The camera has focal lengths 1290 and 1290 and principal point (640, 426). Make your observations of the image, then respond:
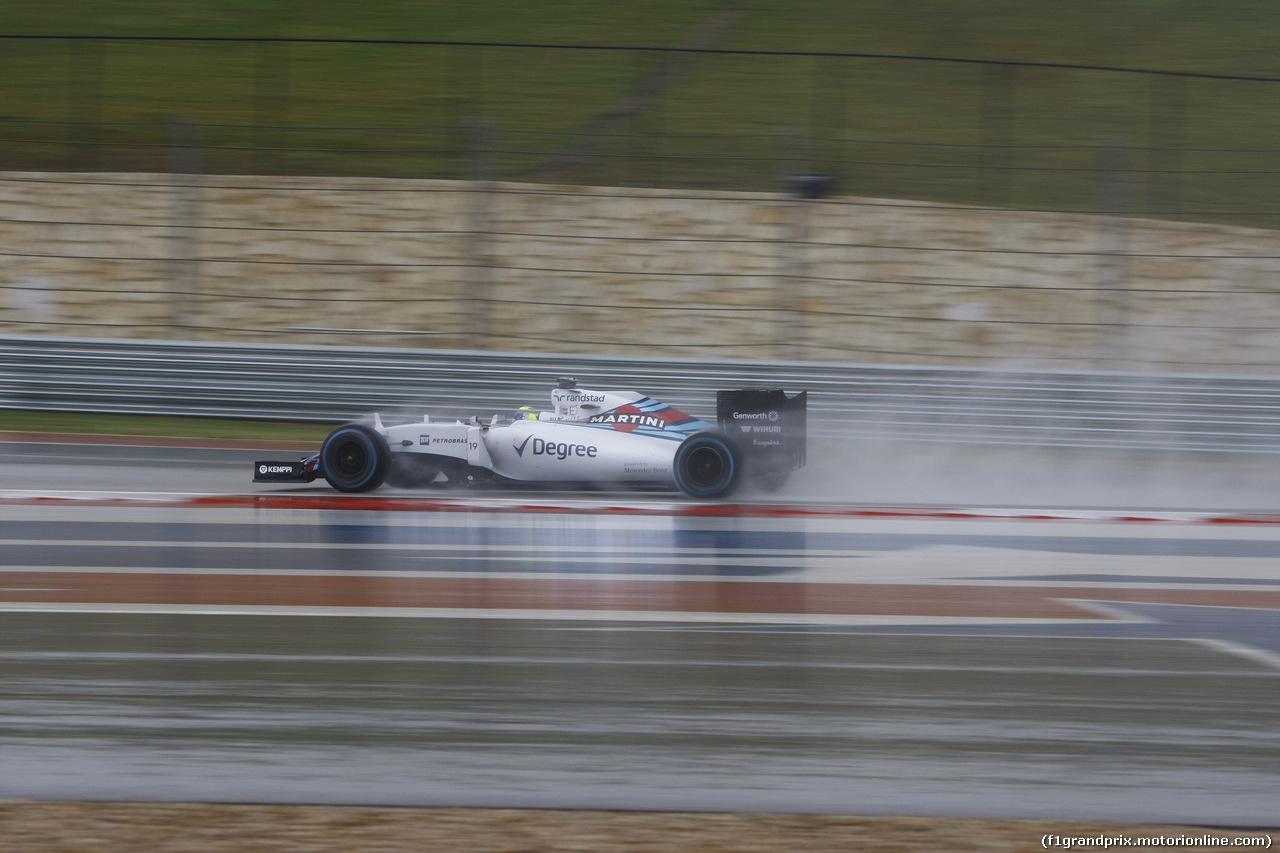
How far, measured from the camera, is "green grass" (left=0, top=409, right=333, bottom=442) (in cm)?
1369

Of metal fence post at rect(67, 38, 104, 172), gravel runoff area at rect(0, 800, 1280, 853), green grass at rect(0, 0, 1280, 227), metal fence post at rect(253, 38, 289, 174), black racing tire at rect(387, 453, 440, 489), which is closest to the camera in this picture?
gravel runoff area at rect(0, 800, 1280, 853)

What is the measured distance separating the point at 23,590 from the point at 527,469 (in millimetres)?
4189

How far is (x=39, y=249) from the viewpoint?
1708cm

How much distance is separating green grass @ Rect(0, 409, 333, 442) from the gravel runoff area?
10.0 m

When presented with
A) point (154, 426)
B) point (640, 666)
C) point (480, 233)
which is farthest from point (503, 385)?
point (640, 666)

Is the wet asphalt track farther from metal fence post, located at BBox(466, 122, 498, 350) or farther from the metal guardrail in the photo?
metal fence post, located at BBox(466, 122, 498, 350)

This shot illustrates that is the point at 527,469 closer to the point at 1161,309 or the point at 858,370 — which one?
the point at 858,370

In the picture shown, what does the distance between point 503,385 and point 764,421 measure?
4.46 m

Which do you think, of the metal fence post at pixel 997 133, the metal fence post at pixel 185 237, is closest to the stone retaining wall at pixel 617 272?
the metal fence post at pixel 185 237

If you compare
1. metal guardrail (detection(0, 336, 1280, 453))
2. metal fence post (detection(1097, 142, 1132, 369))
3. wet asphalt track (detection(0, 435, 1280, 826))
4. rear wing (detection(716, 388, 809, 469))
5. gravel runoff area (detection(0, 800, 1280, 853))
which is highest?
metal fence post (detection(1097, 142, 1132, 369))

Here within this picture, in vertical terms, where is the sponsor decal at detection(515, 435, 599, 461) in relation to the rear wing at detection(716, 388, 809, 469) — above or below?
below

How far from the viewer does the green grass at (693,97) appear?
17.4 m

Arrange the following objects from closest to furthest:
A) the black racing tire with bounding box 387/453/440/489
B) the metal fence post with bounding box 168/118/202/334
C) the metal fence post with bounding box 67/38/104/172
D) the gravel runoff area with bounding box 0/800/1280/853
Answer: the gravel runoff area with bounding box 0/800/1280/853, the black racing tire with bounding box 387/453/440/489, the metal fence post with bounding box 168/118/202/334, the metal fence post with bounding box 67/38/104/172

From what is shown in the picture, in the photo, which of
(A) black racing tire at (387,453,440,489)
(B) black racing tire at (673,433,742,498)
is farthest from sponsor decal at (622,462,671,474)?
(A) black racing tire at (387,453,440,489)
